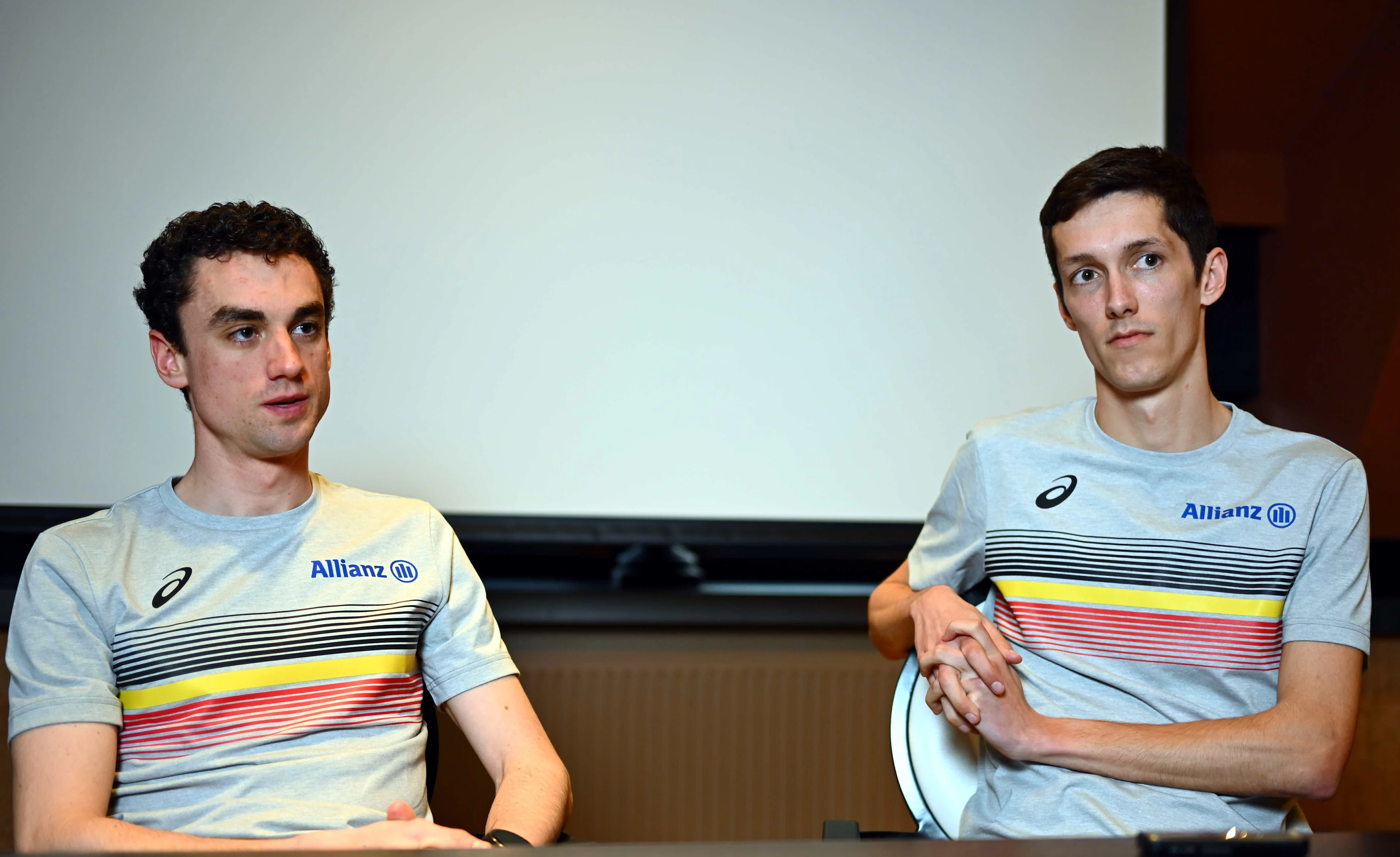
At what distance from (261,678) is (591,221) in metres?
1.46

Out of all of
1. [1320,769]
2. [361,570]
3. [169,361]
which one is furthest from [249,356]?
[1320,769]

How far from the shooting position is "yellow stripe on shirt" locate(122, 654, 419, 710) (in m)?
1.33

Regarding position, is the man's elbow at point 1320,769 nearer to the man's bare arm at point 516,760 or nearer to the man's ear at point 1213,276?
the man's ear at point 1213,276

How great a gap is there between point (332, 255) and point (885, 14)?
1475 millimetres

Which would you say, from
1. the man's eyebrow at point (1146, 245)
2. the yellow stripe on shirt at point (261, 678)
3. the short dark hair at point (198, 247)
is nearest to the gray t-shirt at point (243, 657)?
the yellow stripe on shirt at point (261, 678)

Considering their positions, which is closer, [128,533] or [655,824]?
[128,533]

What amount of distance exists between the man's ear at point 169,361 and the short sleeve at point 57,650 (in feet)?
0.89

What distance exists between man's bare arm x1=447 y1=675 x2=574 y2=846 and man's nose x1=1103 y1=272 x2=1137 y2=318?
1.00 metres

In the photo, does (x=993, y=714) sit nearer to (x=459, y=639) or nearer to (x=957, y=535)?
(x=957, y=535)

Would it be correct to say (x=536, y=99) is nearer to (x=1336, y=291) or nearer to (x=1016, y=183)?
(x=1016, y=183)

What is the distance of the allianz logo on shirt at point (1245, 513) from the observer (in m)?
1.44

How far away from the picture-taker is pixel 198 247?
4.73 feet

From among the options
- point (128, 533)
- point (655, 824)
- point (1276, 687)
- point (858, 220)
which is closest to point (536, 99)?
point (858, 220)

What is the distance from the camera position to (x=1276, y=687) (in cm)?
142
